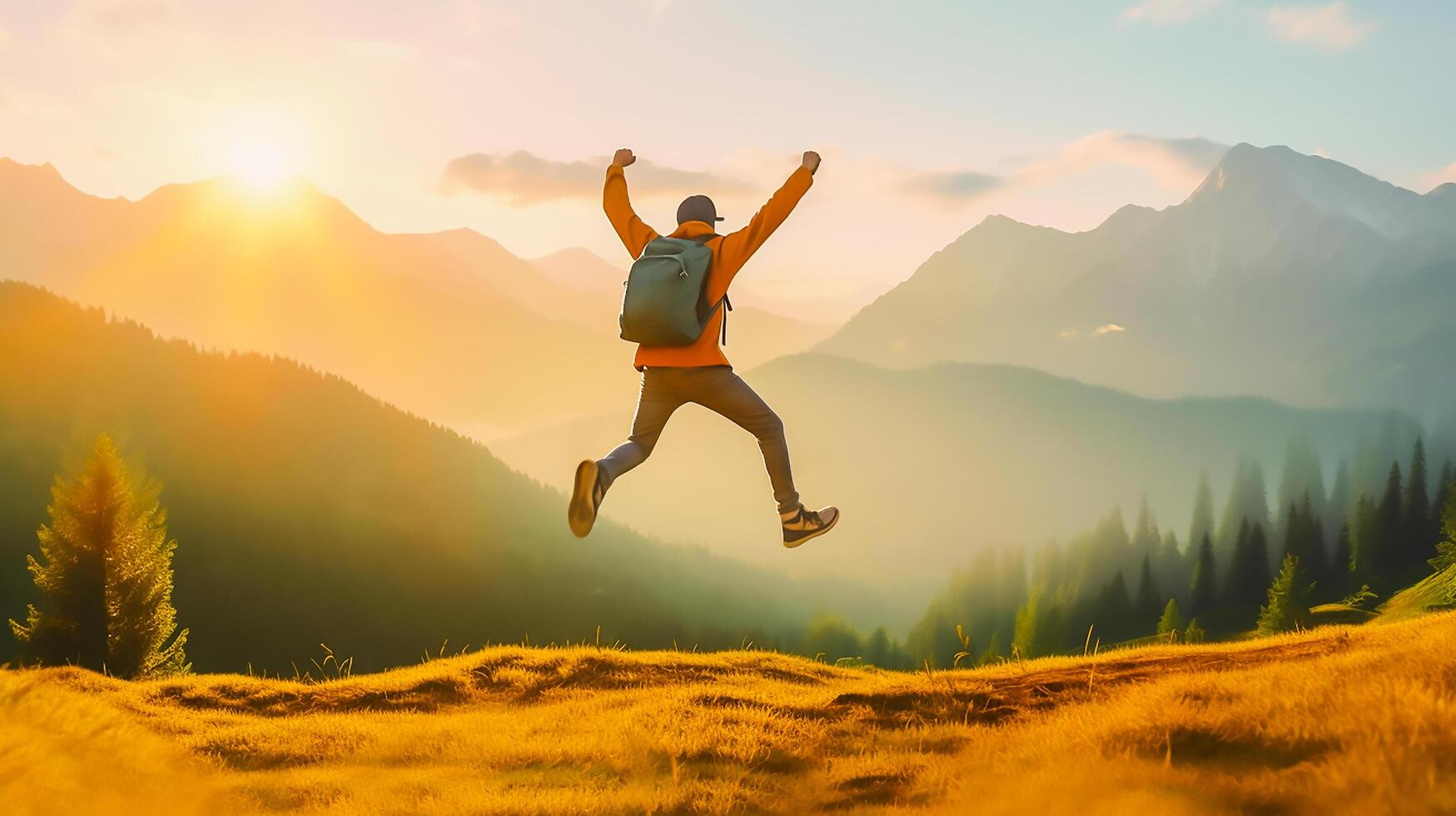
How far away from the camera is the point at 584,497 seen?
27.6 ft

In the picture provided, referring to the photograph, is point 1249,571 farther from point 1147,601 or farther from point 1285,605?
point 1285,605

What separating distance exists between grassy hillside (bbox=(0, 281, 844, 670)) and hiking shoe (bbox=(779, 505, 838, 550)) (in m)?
134

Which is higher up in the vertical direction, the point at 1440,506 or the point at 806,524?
the point at 806,524

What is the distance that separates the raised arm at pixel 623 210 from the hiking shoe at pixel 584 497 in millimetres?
2319

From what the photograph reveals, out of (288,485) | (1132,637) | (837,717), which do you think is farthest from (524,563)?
(837,717)

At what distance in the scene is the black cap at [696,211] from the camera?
365 inches

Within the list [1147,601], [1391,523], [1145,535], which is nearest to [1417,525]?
[1391,523]

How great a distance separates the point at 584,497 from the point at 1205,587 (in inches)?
3869

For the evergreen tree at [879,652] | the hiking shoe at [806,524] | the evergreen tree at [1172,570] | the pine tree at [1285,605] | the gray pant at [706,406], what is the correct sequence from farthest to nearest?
the evergreen tree at [1172,570] → the evergreen tree at [879,652] → the pine tree at [1285,605] → the hiking shoe at [806,524] → the gray pant at [706,406]

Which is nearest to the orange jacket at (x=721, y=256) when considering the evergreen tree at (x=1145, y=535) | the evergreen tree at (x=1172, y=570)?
the evergreen tree at (x=1145, y=535)

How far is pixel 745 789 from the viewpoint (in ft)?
21.8

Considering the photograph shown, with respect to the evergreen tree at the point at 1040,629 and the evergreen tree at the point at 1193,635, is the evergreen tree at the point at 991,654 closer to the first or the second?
the evergreen tree at the point at 1040,629

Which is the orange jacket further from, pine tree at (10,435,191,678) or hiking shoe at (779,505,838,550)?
pine tree at (10,435,191,678)

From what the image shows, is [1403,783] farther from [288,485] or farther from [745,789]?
[288,485]
